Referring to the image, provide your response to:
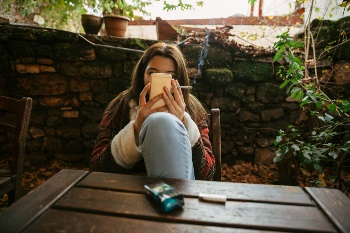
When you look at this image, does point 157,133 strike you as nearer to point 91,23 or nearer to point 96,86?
point 96,86

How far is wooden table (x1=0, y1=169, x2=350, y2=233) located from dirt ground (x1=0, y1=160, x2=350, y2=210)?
2264 mm

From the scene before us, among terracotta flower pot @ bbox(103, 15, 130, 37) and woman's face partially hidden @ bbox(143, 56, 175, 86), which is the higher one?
terracotta flower pot @ bbox(103, 15, 130, 37)

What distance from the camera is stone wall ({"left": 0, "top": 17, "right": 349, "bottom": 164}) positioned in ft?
9.31

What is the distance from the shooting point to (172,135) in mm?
952

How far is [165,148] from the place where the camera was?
924mm

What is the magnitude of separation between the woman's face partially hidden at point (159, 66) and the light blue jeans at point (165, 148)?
28.1 inches

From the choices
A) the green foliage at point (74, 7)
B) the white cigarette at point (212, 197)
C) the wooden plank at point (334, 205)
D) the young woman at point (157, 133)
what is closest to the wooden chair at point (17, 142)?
the young woman at point (157, 133)

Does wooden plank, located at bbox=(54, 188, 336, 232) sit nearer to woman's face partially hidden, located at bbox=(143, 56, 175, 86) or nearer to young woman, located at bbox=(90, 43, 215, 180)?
young woman, located at bbox=(90, 43, 215, 180)

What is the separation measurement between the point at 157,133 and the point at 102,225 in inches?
16.8

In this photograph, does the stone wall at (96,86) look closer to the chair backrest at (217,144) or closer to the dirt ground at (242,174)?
the dirt ground at (242,174)

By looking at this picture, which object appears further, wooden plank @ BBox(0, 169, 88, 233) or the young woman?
the young woman

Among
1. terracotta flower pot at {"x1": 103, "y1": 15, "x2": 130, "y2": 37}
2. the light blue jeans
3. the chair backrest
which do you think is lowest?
the chair backrest

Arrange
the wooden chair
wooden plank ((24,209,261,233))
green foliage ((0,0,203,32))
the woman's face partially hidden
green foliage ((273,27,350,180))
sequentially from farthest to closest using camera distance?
1. green foliage ((0,0,203,32))
2. green foliage ((273,27,350,180))
3. the woman's face partially hidden
4. the wooden chair
5. wooden plank ((24,209,261,233))

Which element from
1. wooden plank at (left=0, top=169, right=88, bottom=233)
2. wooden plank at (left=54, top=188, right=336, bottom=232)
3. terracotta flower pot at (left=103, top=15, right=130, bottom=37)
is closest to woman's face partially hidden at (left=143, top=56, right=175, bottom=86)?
wooden plank at (left=0, top=169, right=88, bottom=233)
